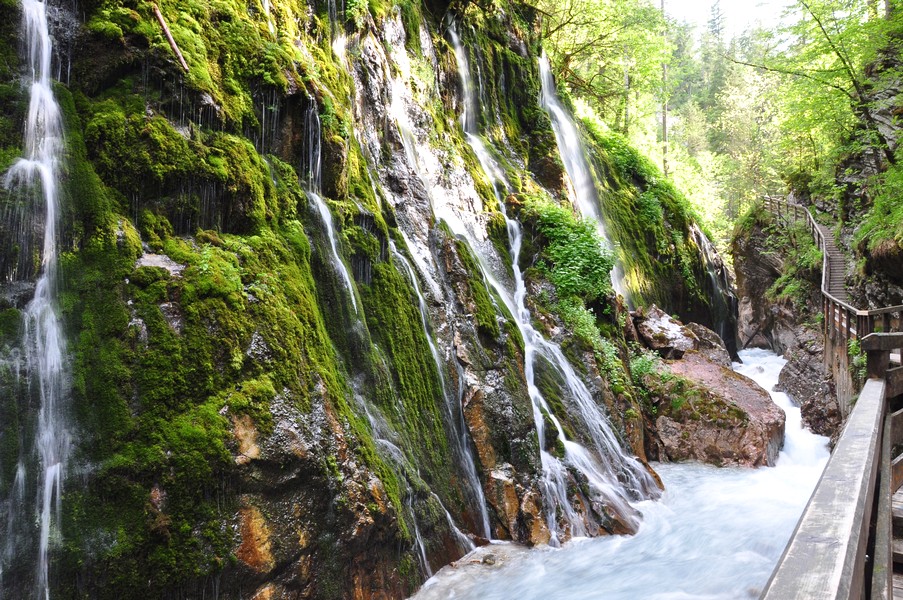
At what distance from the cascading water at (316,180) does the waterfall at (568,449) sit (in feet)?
10.4

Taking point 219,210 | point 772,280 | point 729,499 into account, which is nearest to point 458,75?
point 219,210

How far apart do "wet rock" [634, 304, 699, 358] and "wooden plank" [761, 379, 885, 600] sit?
10417mm

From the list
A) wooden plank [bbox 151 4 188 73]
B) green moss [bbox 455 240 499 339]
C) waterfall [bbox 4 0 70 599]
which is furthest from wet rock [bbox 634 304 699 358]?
waterfall [bbox 4 0 70 599]

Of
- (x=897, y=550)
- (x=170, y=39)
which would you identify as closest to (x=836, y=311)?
(x=897, y=550)

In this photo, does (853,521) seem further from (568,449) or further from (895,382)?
(568,449)

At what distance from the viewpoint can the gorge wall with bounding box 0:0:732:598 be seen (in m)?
3.91

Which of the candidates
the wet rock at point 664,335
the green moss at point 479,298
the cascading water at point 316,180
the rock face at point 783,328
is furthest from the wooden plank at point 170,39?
the rock face at point 783,328

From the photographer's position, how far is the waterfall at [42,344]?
352 centimetres

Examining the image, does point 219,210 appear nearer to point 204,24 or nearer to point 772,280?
point 204,24

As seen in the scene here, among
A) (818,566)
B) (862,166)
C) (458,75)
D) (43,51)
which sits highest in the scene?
(458,75)

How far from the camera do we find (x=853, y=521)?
1812mm

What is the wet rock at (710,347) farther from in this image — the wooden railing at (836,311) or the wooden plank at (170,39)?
the wooden plank at (170,39)

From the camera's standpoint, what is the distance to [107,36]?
4.85 metres

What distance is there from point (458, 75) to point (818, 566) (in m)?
13.1
